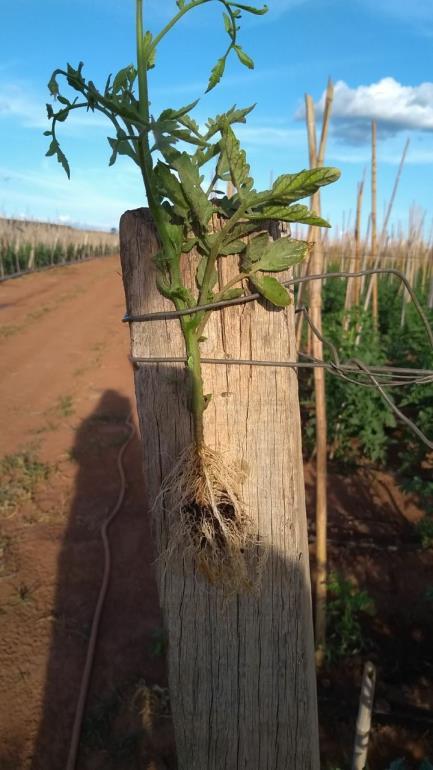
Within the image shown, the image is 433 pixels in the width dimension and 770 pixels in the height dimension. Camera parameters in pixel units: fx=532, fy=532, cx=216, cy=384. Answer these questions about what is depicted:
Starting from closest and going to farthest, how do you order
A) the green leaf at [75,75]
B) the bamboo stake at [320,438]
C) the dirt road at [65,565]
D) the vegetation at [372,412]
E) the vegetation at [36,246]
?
the green leaf at [75,75]
the bamboo stake at [320,438]
the dirt road at [65,565]
the vegetation at [372,412]
the vegetation at [36,246]

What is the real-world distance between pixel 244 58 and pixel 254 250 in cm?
32

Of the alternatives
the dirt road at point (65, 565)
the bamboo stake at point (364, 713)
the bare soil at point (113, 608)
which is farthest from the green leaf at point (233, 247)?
the dirt road at point (65, 565)

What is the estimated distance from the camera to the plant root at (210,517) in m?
1.06

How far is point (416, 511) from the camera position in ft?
14.2

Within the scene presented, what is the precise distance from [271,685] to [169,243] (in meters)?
1.01

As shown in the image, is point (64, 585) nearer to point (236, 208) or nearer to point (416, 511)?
point (416, 511)

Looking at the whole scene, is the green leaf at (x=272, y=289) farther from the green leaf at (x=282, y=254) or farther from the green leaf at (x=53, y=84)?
the green leaf at (x=53, y=84)

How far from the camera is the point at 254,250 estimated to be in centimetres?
100

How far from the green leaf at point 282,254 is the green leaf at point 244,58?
297 mm

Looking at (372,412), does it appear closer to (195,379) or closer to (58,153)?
(195,379)

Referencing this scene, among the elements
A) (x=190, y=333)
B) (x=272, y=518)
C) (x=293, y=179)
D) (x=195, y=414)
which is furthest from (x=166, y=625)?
(x=293, y=179)

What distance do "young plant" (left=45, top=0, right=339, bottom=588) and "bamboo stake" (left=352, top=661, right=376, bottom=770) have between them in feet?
2.30

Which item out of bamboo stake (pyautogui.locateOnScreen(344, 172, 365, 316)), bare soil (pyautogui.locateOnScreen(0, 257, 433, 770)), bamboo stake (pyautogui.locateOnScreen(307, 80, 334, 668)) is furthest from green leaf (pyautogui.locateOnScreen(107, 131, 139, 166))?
bamboo stake (pyautogui.locateOnScreen(344, 172, 365, 316))

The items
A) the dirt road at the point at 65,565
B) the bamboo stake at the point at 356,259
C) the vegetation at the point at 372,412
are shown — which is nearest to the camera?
the dirt road at the point at 65,565
